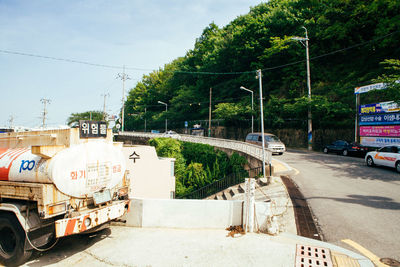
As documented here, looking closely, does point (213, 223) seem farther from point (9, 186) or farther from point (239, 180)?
point (239, 180)

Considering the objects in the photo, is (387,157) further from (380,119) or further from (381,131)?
(380,119)

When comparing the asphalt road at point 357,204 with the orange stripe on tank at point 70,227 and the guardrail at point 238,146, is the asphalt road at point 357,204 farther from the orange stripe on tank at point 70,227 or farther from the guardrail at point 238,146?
the orange stripe on tank at point 70,227

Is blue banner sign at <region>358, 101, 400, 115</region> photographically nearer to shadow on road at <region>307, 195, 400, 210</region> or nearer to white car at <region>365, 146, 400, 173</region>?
white car at <region>365, 146, 400, 173</region>

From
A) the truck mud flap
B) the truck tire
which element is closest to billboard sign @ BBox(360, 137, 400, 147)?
the truck mud flap

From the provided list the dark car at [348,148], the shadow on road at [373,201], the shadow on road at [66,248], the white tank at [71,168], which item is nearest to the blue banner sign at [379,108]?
the dark car at [348,148]

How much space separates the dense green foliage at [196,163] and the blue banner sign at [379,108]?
12674 mm

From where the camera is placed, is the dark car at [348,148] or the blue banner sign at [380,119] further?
the dark car at [348,148]

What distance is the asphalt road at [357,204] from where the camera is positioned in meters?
6.35

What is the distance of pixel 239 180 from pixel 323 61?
28.9 meters

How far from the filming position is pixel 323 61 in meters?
36.5

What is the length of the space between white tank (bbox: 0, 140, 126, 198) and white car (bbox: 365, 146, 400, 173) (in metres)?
15.7

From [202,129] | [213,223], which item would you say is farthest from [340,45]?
[213,223]

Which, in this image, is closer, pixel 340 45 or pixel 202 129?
pixel 340 45

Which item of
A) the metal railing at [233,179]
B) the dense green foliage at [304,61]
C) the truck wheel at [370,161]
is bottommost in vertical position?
the metal railing at [233,179]
